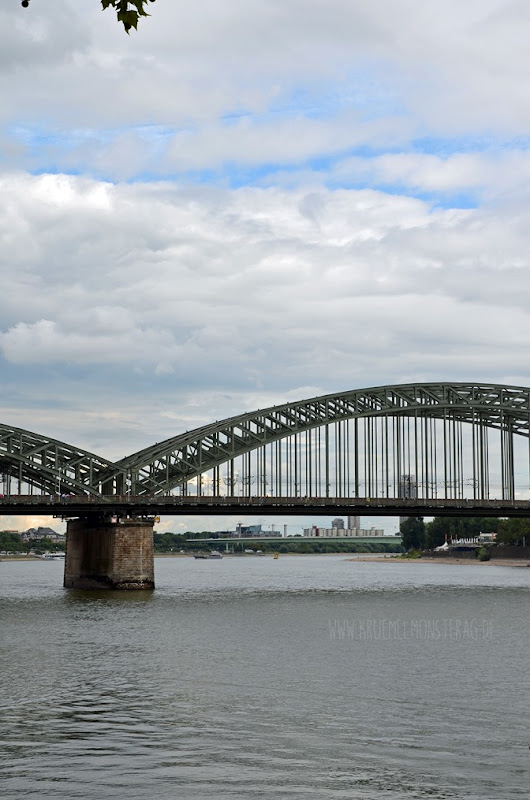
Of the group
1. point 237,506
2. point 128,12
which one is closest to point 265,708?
point 128,12

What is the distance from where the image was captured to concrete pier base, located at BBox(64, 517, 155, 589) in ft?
301

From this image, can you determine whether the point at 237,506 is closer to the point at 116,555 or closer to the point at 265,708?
the point at 116,555

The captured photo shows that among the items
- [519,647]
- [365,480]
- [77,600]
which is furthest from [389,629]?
[365,480]

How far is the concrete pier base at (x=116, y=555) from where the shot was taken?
91.7 metres

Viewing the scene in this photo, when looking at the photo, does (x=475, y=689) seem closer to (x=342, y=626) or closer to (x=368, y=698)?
(x=368, y=698)

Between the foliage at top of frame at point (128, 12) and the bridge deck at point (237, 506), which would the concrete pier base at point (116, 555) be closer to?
the bridge deck at point (237, 506)

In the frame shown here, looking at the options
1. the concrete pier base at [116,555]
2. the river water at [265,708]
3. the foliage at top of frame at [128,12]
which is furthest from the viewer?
the concrete pier base at [116,555]

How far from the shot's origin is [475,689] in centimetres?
3556

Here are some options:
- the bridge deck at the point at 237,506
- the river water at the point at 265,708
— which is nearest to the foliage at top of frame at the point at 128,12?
the river water at the point at 265,708

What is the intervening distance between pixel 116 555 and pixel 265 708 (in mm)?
60814

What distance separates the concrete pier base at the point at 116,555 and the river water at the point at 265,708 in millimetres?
29186

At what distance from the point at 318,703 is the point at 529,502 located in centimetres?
8058

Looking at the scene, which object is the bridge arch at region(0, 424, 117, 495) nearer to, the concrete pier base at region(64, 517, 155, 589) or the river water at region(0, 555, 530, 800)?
the concrete pier base at region(64, 517, 155, 589)

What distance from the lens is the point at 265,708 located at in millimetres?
32031
